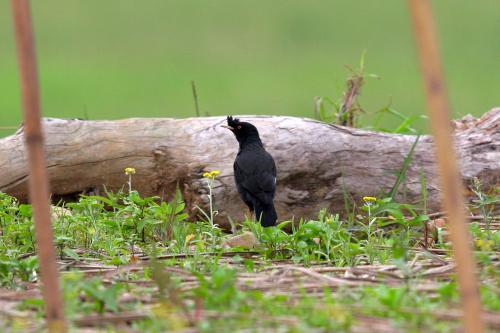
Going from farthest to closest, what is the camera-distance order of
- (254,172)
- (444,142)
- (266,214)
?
(266,214), (254,172), (444,142)

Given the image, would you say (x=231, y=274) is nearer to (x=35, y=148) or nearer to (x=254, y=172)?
(x=35, y=148)

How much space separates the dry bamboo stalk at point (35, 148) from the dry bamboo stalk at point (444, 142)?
0.99 m

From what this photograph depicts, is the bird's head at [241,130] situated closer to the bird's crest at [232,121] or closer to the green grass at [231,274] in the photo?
the bird's crest at [232,121]

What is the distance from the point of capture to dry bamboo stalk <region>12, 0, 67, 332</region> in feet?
8.40

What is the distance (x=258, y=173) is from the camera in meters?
5.88

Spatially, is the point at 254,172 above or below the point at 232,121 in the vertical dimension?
below

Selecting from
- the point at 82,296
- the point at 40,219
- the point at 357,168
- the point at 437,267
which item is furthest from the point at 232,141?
the point at 40,219

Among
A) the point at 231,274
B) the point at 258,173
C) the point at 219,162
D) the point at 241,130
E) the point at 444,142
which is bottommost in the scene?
the point at 231,274

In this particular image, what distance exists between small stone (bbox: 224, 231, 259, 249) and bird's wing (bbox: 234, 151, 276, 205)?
1.21 metres

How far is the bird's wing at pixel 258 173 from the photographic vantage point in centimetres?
594

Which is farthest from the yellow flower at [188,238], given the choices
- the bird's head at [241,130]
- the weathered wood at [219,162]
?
the bird's head at [241,130]

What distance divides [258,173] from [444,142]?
141 inches

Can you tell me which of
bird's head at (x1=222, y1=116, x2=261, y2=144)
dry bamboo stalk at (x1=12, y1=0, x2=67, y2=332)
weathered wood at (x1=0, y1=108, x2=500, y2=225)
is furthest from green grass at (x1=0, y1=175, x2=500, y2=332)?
bird's head at (x1=222, y1=116, x2=261, y2=144)

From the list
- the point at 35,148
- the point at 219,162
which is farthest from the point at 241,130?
the point at 35,148
